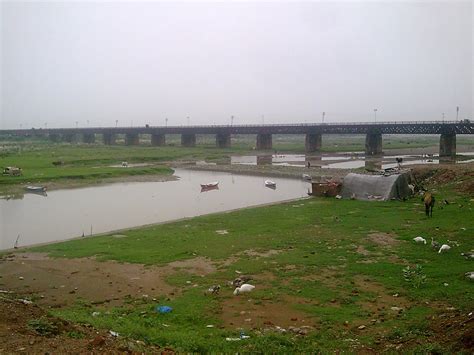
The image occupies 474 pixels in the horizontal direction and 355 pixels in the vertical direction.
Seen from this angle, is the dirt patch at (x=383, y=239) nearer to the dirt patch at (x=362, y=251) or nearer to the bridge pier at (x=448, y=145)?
the dirt patch at (x=362, y=251)

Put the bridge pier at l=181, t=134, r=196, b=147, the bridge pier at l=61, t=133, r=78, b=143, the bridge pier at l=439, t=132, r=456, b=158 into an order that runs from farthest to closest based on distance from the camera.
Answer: the bridge pier at l=61, t=133, r=78, b=143 → the bridge pier at l=181, t=134, r=196, b=147 → the bridge pier at l=439, t=132, r=456, b=158

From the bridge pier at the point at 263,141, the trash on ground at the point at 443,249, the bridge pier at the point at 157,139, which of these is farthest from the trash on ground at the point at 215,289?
the bridge pier at the point at 157,139

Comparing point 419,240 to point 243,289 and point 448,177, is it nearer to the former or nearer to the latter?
point 243,289

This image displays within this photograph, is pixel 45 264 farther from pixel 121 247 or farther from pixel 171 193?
pixel 171 193

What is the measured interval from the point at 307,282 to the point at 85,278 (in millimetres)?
6984

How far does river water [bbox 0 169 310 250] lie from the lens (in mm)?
23922

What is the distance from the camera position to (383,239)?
17.1 meters

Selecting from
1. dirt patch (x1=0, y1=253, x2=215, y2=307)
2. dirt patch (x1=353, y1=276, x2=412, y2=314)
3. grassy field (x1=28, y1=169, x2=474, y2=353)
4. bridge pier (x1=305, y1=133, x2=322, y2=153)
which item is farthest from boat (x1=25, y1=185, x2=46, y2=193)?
bridge pier (x1=305, y1=133, x2=322, y2=153)

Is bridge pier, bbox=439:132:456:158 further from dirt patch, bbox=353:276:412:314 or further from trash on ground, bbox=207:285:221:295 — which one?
trash on ground, bbox=207:285:221:295

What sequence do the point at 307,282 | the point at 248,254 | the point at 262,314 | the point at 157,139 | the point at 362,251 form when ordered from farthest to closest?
1. the point at 157,139
2. the point at 248,254
3. the point at 362,251
4. the point at 307,282
5. the point at 262,314

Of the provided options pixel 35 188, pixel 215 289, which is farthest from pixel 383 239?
pixel 35 188

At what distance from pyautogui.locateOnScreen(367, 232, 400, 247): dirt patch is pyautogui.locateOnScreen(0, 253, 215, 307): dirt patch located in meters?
6.72

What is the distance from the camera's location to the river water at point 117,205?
2392 cm

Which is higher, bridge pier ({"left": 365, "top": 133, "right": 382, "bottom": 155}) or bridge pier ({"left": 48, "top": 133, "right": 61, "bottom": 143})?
bridge pier ({"left": 48, "top": 133, "right": 61, "bottom": 143})
